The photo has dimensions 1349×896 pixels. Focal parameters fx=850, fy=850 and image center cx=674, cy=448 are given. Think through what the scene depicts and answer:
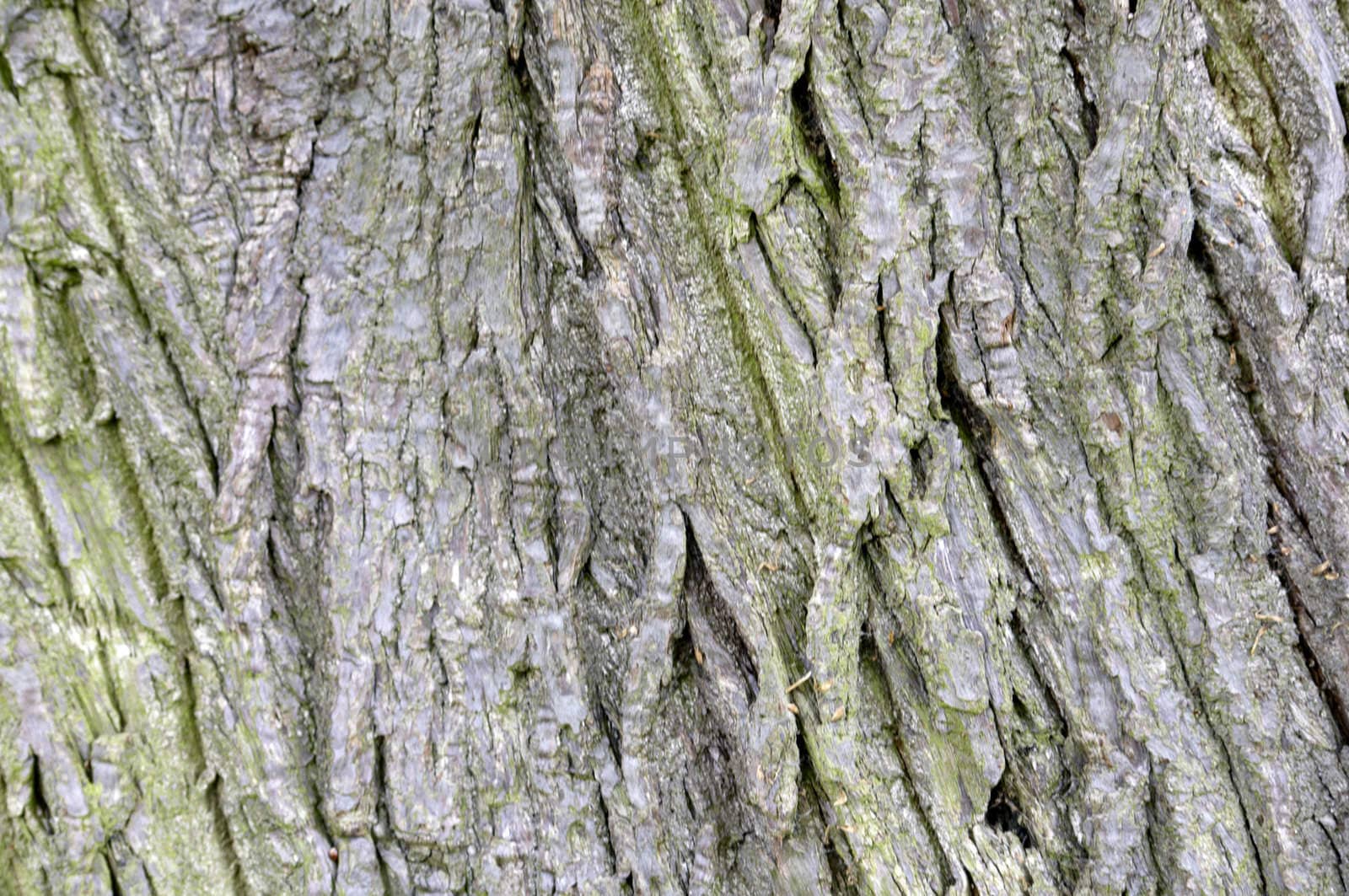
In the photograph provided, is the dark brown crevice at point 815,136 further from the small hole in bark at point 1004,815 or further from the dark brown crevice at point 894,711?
the small hole in bark at point 1004,815

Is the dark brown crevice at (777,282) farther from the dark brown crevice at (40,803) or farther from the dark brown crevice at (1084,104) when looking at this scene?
the dark brown crevice at (40,803)

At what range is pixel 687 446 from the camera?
4.34ft

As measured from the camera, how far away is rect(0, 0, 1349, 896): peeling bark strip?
126cm

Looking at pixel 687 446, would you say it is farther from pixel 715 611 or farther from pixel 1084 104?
pixel 1084 104

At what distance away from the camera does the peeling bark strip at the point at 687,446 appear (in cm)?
126

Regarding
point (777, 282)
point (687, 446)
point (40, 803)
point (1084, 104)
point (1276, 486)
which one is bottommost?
point (40, 803)

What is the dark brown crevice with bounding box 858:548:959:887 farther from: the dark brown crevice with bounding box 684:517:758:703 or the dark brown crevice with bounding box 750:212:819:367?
the dark brown crevice with bounding box 750:212:819:367

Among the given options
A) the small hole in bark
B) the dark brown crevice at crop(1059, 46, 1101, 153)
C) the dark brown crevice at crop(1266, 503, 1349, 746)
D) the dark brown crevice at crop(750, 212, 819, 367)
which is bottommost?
the small hole in bark

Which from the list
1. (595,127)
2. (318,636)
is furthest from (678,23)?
(318,636)

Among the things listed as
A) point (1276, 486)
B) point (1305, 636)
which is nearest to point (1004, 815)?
point (1305, 636)

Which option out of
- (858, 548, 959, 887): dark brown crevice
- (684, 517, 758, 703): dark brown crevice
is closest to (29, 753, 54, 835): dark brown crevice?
(684, 517, 758, 703): dark brown crevice

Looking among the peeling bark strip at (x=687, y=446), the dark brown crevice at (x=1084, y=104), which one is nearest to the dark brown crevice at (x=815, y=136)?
the peeling bark strip at (x=687, y=446)

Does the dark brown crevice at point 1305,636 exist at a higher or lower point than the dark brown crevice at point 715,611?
lower

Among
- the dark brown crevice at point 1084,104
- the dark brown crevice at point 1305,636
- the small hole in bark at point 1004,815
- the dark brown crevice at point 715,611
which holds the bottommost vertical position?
the small hole in bark at point 1004,815
